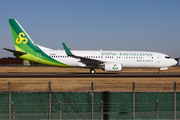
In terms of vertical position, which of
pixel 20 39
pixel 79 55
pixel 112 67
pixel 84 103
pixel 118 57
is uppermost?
pixel 20 39

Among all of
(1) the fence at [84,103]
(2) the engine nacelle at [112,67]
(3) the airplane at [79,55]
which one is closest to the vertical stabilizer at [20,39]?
(3) the airplane at [79,55]

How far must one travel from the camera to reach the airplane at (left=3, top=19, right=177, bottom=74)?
103 ft

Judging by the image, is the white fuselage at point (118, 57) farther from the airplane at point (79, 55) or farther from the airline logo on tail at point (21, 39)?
the airline logo on tail at point (21, 39)

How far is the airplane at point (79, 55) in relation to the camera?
31.5m

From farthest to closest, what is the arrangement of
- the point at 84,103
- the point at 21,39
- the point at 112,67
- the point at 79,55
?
the point at 21,39, the point at 79,55, the point at 112,67, the point at 84,103

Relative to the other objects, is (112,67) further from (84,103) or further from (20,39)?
(84,103)

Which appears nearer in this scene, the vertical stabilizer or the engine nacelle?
the engine nacelle

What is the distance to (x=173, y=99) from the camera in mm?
7973

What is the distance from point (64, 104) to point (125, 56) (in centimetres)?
2512

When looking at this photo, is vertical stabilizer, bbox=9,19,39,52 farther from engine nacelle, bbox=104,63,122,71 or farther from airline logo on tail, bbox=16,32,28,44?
engine nacelle, bbox=104,63,122,71

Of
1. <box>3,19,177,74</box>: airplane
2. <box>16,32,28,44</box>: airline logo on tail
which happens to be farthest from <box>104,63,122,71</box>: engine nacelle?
<box>16,32,28,44</box>: airline logo on tail

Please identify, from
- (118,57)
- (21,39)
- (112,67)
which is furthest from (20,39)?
(118,57)

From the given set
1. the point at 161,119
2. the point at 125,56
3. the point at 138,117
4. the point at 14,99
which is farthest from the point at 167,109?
the point at 125,56

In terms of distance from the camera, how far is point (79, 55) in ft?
105
